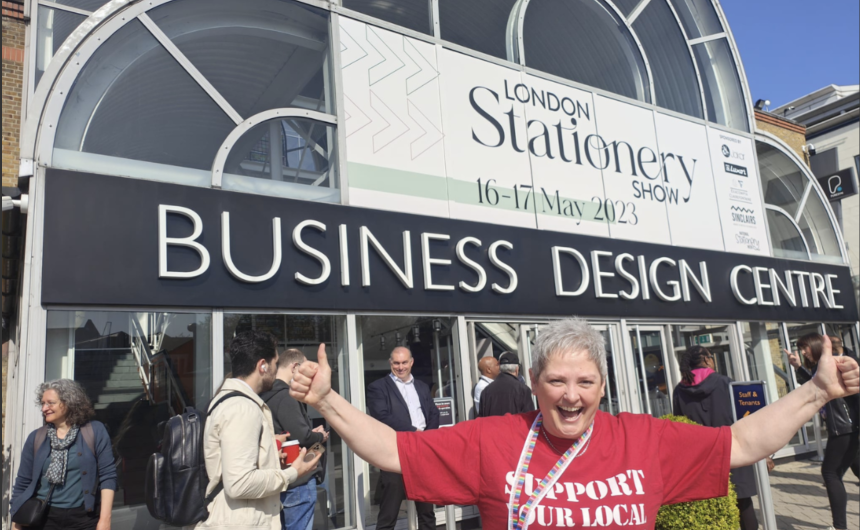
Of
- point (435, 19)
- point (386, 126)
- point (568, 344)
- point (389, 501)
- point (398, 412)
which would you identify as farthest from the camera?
point (435, 19)

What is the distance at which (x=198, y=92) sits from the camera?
5.70 meters

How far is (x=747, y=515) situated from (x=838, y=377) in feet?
11.5

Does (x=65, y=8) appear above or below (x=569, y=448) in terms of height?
above

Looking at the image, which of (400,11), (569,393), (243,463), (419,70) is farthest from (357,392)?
(400,11)

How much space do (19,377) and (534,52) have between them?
6.91m

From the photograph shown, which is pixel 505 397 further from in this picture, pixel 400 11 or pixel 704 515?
pixel 400 11

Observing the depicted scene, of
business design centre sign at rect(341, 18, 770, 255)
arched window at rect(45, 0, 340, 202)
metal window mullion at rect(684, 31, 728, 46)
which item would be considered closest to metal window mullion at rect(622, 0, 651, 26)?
metal window mullion at rect(684, 31, 728, 46)

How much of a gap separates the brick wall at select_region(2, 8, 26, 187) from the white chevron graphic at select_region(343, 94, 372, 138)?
3.28 meters

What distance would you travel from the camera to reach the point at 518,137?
7715 mm

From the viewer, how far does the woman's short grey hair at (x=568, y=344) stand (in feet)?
6.73

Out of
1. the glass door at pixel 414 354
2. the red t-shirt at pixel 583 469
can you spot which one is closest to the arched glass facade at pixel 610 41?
the glass door at pixel 414 354

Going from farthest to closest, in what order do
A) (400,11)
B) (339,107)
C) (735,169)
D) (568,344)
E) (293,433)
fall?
1. (735,169)
2. (400,11)
3. (339,107)
4. (293,433)
5. (568,344)

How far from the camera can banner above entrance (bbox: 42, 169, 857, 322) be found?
461cm

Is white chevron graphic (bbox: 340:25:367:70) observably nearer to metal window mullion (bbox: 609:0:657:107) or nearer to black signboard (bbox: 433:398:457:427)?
black signboard (bbox: 433:398:457:427)
